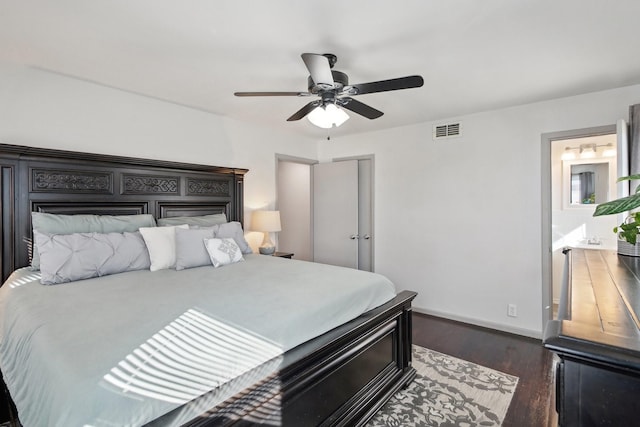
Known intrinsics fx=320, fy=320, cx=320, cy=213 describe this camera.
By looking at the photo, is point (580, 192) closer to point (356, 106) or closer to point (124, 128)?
point (356, 106)

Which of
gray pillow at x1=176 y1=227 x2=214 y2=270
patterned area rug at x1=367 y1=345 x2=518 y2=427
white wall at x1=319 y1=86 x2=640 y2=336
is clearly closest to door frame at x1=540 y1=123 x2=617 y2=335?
white wall at x1=319 y1=86 x2=640 y2=336

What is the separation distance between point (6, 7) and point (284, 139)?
307 centimetres

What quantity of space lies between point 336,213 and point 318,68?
3032mm

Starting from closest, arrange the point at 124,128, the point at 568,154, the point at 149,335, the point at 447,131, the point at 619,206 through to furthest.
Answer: the point at 619,206 < the point at 149,335 < the point at 124,128 < the point at 447,131 < the point at 568,154

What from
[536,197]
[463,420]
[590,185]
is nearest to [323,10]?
[463,420]

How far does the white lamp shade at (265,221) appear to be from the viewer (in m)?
3.95

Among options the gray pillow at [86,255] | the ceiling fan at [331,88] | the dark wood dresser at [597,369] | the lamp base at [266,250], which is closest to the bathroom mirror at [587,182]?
the ceiling fan at [331,88]

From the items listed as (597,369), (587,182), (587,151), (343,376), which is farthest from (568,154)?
(597,369)

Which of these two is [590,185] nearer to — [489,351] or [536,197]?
[536,197]

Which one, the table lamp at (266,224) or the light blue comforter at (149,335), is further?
the table lamp at (266,224)

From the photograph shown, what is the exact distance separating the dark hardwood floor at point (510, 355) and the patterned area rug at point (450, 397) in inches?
3.5

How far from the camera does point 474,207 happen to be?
3744mm

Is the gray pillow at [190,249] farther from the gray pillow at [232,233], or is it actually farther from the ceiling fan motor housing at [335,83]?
the ceiling fan motor housing at [335,83]

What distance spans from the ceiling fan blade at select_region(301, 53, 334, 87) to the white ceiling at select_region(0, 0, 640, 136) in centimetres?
26
